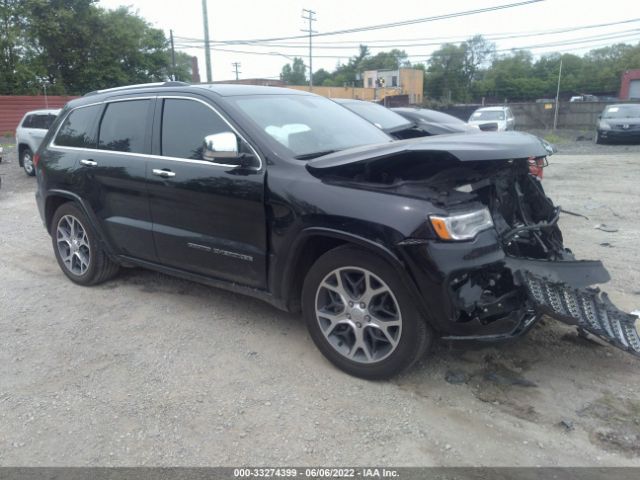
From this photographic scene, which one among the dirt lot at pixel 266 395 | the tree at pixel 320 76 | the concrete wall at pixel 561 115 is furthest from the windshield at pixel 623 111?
the tree at pixel 320 76

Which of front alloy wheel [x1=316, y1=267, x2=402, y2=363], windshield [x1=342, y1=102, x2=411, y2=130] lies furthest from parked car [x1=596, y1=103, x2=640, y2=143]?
front alloy wheel [x1=316, y1=267, x2=402, y2=363]

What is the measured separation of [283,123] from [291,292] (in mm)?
1277

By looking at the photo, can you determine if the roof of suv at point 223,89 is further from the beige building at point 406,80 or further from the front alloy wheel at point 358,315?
the beige building at point 406,80

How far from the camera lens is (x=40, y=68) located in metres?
34.4

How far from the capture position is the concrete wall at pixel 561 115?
97.2ft

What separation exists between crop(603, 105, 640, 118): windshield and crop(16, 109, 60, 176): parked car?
738 inches

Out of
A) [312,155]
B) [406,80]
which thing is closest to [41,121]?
[312,155]

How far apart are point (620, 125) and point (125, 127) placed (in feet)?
64.4

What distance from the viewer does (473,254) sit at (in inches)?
121

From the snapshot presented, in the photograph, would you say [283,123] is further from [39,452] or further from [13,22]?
[13,22]

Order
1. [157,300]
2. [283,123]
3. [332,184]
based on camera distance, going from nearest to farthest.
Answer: [332,184], [283,123], [157,300]

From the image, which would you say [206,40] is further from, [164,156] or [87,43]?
[164,156]

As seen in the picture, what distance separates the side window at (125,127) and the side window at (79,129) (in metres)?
0.16

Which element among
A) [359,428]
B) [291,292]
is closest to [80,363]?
[291,292]
